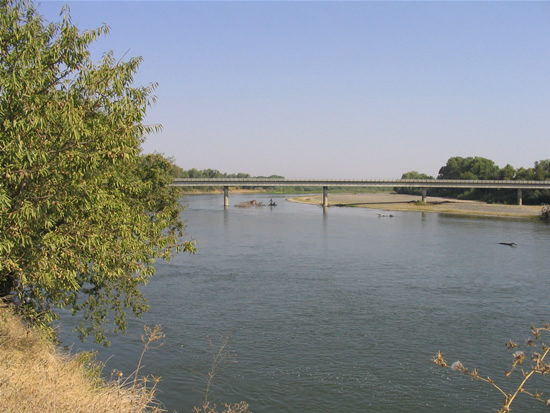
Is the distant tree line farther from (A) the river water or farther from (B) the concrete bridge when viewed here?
(A) the river water

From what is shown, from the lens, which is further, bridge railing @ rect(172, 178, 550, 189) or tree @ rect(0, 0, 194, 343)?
bridge railing @ rect(172, 178, 550, 189)

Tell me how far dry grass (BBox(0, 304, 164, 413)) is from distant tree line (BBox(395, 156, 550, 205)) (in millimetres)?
120929

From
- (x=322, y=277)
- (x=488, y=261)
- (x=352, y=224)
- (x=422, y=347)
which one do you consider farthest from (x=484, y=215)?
(x=422, y=347)

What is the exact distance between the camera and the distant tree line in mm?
122562

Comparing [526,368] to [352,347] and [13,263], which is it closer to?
[352,347]

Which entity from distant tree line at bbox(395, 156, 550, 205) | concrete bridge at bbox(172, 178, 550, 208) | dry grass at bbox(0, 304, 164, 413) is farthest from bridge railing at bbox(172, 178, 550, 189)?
dry grass at bbox(0, 304, 164, 413)

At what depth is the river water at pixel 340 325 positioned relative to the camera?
772 inches

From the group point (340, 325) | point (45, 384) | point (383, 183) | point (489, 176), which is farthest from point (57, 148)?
point (489, 176)

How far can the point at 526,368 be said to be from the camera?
2194 centimetres

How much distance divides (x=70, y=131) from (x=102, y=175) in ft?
8.84

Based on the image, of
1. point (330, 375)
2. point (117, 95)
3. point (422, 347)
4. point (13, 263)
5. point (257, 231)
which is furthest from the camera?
point (257, 231)

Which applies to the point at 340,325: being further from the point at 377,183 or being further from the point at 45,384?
the point at 377,183

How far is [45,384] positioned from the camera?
11555 millimetres

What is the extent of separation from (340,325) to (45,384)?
58.1 feet
